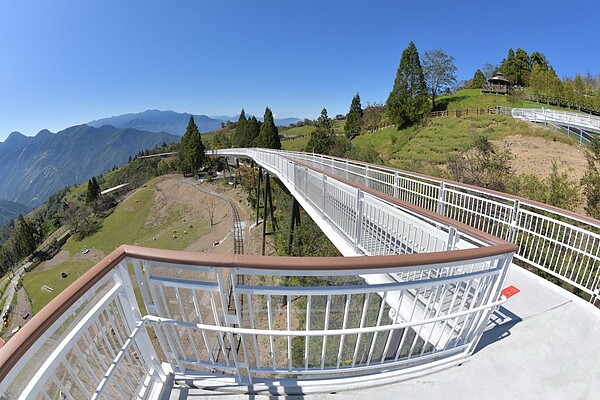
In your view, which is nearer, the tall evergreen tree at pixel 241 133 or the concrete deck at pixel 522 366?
the concrete deck at pixel 522 366

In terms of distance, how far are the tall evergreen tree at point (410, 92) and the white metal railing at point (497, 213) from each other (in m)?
20.5

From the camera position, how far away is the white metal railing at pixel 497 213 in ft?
17.2

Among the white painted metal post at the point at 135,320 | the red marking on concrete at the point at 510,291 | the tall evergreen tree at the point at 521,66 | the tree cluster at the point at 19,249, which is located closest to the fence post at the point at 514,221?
the red marking on concrete at the point at 510,291

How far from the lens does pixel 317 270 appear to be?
1.87 m

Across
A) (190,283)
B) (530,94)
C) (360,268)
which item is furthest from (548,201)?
(530,94)

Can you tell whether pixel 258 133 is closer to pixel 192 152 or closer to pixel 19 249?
pixel 192 152

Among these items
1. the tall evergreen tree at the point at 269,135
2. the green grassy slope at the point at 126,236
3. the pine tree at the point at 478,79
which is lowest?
the green grassy slope at the point at 126,236

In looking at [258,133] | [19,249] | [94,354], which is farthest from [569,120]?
[19,249]

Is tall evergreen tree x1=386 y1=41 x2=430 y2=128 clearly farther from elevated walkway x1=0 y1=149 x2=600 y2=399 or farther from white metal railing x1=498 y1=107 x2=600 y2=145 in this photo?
elevated walkway x1=0 y1=149 x2=600 y2=399

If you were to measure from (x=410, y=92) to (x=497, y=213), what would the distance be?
26.0 metres

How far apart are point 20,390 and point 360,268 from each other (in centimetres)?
191

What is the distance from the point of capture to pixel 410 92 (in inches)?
1178

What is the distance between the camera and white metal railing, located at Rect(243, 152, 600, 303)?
17.2 ft

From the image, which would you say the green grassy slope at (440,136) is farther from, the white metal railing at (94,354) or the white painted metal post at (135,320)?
the white metal railing at (94,354)
